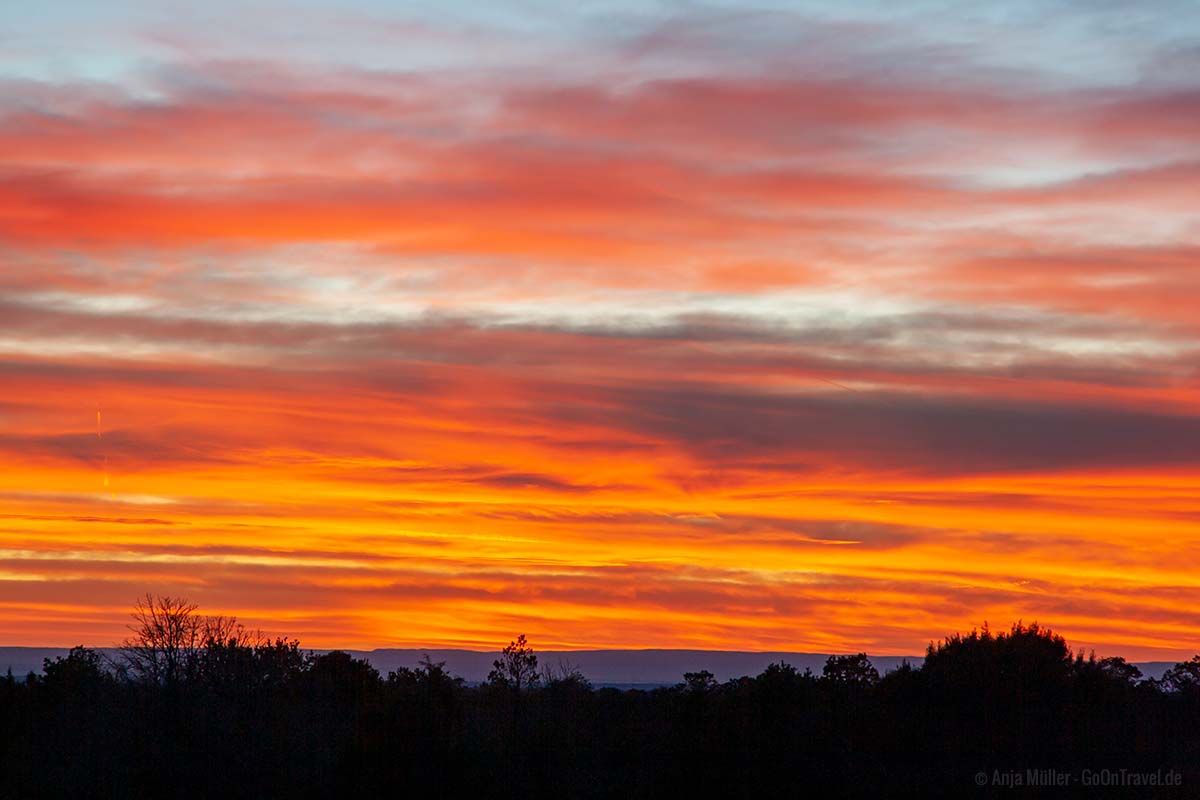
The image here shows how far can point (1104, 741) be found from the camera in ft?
140

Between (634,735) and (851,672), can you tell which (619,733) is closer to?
(634,735)

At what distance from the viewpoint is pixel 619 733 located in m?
46.0

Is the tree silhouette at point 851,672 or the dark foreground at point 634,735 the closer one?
the dark foreground at point 634,735

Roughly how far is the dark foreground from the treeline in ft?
0.23

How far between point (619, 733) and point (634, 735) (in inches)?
20.2

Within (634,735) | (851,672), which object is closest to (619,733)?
(634,735)

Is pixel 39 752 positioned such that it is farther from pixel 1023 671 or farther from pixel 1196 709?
pixel 1196 709

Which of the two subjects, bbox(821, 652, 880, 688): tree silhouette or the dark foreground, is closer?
the dark foreground

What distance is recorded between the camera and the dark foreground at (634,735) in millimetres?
42656

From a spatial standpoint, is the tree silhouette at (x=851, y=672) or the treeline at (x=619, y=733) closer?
the treeline at (x=619, y=733)

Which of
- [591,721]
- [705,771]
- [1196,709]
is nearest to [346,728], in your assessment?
[591,721]

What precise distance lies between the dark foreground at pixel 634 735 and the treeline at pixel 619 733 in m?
0.07

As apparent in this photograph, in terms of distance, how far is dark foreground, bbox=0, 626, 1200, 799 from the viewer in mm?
42656

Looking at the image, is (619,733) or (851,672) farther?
(851,672)
